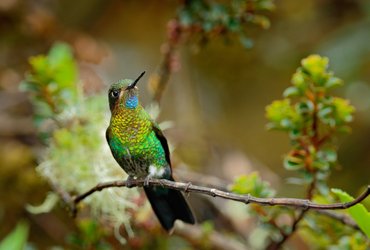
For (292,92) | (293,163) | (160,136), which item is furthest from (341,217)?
(160,136)

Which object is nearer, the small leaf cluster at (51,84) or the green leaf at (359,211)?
the green leaf at (359,211)

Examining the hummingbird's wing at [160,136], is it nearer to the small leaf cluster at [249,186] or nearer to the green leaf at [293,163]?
the small leaf cluster at [249,186]

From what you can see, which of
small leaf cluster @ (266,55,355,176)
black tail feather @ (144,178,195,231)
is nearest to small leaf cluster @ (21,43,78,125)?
black tail feather @ (144,178,195,231)

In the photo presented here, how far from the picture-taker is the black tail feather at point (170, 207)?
1641 mm

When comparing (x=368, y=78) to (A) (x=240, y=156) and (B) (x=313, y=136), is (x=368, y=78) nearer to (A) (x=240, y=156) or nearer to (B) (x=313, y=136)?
(A) (x=240, y=156)

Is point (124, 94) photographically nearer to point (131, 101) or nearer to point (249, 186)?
point (131, 101)

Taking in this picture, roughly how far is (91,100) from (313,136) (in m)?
0.86

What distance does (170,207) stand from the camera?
167 centimetres

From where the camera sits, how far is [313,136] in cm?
161

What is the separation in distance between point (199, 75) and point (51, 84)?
1415 millimetres

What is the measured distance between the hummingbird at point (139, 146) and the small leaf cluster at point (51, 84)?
0.45 meters

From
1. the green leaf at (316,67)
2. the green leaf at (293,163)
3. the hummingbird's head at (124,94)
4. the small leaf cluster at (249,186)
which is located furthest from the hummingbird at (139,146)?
the green leaf at (316,67)

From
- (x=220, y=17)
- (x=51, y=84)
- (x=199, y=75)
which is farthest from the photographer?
(x=199, y=75)

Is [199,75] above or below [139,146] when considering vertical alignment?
above
